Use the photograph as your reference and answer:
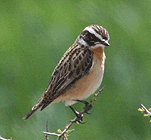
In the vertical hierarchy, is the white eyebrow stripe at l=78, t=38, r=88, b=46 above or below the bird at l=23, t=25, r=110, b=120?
above

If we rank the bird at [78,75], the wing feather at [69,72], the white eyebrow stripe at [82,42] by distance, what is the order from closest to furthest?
1. the bird at [78,75]
2. the wing feather at [69,72]
3. the white eyebrow stripe at [82,42]

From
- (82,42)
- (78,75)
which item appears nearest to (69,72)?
(78,75)

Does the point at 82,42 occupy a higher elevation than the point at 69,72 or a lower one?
higher

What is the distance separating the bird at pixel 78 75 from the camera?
18.4 ft

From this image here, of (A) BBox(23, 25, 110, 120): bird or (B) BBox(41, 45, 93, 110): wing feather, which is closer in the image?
(A) BBox(23, 25, 110, 120): bird

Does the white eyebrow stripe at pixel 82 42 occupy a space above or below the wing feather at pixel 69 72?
above

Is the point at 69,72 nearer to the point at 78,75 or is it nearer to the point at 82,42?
the point at 78,75

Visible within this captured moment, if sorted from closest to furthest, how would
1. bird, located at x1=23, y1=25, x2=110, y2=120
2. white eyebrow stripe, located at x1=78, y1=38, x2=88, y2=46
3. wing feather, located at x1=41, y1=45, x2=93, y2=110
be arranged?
bird, located at x1=23, y1=25, x2=110, y2=120, wing feather, located at x1=41, y1=45, x2=93, y2=110, white eyebrow stripe, located at x1=78, y1=38, x2=88, y2=46

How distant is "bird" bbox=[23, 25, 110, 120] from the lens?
18.4ft

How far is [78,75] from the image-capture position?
18.7 ft

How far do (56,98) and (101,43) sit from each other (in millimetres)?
1329

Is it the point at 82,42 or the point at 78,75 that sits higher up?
the point at 82,42

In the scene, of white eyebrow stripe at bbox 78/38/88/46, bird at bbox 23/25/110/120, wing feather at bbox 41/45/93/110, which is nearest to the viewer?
bird at bbox 23/25/110/120

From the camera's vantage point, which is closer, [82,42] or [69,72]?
[69,72]
